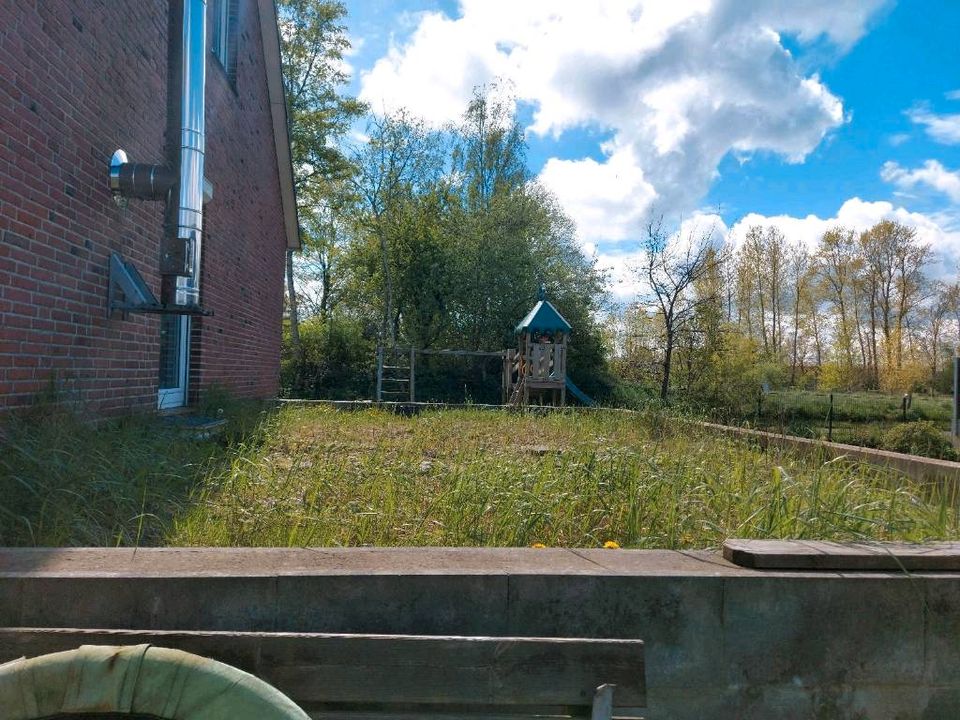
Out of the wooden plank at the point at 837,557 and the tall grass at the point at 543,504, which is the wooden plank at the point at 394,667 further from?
the tall grass at the point at 543,504

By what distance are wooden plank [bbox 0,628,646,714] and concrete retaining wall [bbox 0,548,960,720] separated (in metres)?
0.24

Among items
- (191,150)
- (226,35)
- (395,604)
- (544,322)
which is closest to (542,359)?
(544,322)

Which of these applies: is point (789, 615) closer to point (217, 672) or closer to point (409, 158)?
point (217, 672)

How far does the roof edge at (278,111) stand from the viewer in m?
10.5

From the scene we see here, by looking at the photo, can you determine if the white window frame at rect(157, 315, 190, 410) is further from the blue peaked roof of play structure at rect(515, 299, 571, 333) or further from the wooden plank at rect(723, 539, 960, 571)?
the blue peaked roof of play structure at rect(515, 299, 571, 333)

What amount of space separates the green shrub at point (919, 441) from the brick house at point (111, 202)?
9.15 m

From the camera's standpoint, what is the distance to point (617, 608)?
7.18ft

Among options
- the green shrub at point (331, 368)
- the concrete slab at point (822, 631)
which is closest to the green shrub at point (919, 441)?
the concrete slab at point (822, 631)

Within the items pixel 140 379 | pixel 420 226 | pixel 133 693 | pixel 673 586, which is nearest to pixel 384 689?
pixel 133 693

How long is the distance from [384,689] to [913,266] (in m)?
38.3

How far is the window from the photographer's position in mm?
8477

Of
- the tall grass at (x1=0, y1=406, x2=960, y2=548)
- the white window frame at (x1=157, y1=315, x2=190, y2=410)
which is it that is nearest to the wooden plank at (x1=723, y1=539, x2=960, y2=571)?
the tall grass at (x1=0, y1=406, x2=960, y2=548)

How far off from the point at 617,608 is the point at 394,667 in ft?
2.52

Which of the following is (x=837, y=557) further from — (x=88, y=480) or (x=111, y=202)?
(x=111, y=202)
